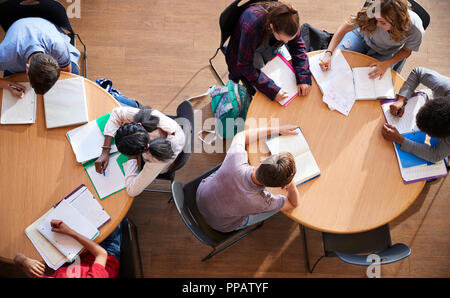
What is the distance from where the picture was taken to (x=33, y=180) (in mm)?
1725

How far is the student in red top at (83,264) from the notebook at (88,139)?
1.27ft

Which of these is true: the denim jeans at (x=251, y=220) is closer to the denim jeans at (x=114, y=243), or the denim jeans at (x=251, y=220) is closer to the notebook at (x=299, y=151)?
the notebook at (x=299, y=151)

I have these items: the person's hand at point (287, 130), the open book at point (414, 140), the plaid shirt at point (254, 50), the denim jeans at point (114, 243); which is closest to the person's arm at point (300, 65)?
the plaid shirt at point (254, 50)

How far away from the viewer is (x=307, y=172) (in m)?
1.76

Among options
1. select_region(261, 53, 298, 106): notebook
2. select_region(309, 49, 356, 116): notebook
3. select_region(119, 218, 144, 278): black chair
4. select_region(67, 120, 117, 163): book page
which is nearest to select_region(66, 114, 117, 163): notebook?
select_region(67, 120, 117, 163): book page

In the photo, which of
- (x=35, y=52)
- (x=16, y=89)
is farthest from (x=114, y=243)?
(x=35, y=52)

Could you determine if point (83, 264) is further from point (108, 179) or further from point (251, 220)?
point (251, 220)

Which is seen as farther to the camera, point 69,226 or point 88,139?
point 88,139

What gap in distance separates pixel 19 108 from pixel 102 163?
632 mm

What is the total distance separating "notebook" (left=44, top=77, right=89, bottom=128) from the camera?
→ 1792mm

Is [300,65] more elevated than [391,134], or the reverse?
[300,65]

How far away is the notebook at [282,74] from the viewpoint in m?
1.90

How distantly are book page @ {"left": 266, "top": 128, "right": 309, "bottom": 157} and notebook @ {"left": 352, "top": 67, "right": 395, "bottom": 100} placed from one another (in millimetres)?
466
